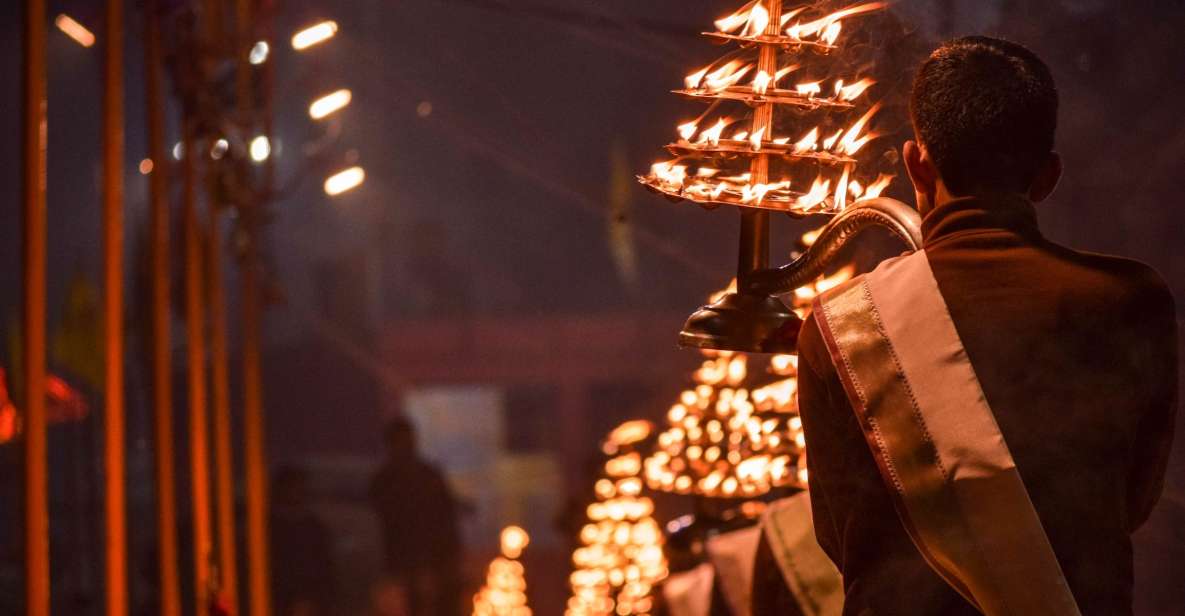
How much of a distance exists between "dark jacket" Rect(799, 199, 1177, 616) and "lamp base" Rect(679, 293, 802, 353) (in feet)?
1.46

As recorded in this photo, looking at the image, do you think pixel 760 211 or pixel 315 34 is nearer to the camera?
pixel 760 211

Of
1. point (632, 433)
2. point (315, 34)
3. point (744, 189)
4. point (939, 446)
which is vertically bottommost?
point (939, 446)

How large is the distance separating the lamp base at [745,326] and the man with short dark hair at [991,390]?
35 cm

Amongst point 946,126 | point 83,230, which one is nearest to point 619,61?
point 83,230

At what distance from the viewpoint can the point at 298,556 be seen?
14.0 m

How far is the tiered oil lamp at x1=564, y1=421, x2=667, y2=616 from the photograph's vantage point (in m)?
5.61

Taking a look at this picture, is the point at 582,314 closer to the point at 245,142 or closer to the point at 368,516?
Result: the point at 368,516

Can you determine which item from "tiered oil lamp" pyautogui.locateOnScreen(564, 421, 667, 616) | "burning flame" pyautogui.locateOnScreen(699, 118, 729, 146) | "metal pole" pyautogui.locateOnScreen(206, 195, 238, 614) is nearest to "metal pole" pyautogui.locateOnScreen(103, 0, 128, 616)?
"tiered oil lamp" pyautogui.locateOnScreen(564, 421, 667, 616)

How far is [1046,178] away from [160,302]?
6.29m

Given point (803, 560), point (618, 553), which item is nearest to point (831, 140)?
point (803, 560)

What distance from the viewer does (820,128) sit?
102 inches

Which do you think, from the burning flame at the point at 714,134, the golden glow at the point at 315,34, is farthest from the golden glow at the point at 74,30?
the burning flame at the point at 714,134

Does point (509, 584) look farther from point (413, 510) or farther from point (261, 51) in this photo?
point (413, 510)

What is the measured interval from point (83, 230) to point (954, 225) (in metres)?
12.1
